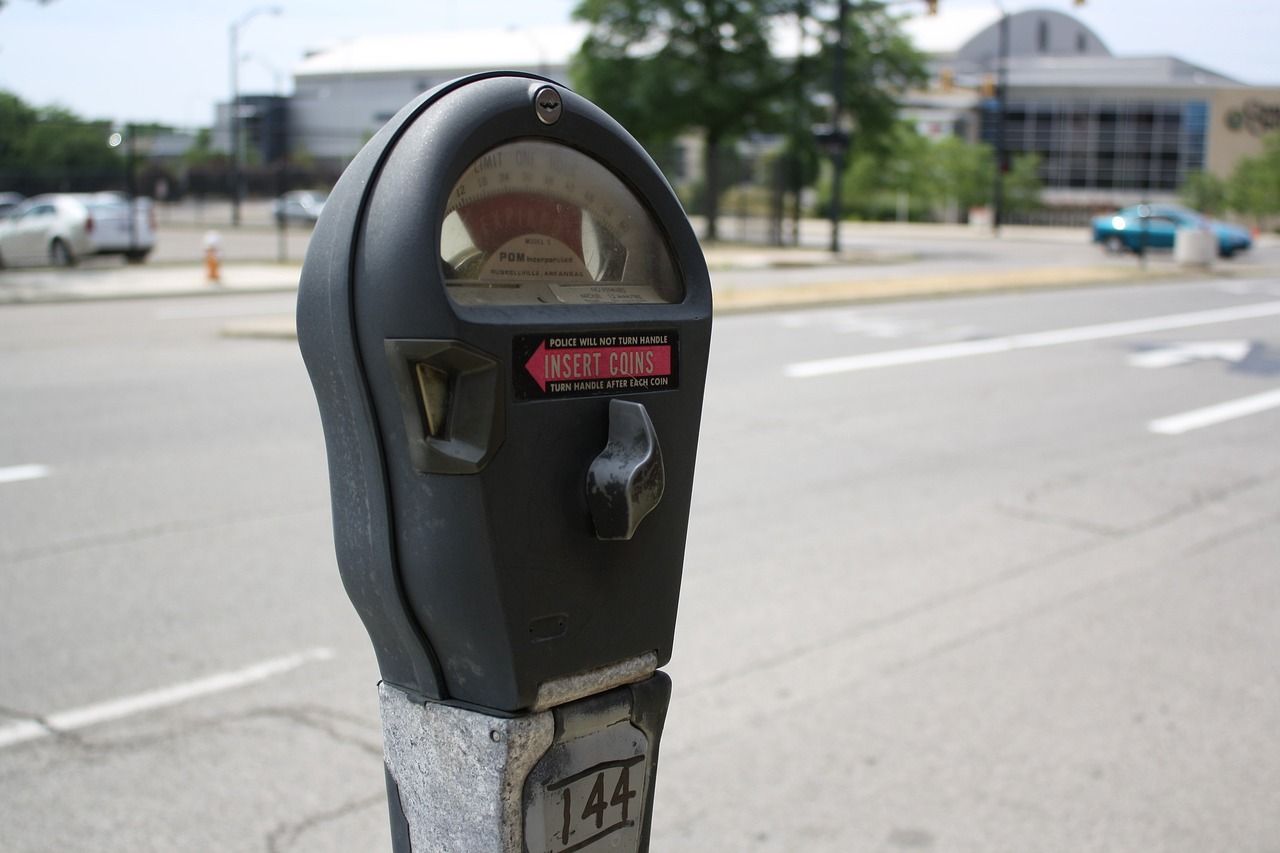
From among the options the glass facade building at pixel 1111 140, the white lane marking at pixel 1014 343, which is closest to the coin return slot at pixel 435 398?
the white lane marking at pixel 1014 343

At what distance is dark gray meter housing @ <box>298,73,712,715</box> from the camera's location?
4.48 ft

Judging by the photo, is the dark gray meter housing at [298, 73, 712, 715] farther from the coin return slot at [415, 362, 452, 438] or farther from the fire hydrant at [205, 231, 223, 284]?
the fire hydrant at [205, 231, 223, 284]

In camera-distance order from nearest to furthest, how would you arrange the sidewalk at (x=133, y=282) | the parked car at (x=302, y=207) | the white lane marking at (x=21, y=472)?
the white lane marking at (x=21, y=472) < the sidewalk at (x=133, y=282) < the parked car at (x=302, y=207)

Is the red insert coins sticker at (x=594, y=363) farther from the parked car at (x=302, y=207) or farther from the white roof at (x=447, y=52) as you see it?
the white roof at (x=447, y=52)

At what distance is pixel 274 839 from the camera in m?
3.41

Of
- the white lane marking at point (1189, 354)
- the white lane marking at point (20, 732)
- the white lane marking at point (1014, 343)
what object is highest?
the white lane marking at point (1014, 343)

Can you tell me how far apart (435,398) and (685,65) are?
3351 centimetres

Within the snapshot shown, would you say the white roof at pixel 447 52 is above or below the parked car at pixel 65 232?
above

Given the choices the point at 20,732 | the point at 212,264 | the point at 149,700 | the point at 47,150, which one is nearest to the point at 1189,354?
the point at 149,700

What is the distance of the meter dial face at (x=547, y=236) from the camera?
142cm

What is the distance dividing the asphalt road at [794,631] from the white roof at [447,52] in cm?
4983

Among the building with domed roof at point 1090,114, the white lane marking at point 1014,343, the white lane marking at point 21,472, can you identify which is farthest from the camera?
the building with domed roof at point 1090,114

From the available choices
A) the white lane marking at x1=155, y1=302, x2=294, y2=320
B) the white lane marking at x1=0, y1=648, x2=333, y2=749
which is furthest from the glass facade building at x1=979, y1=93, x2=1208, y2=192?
the white lane marking at x1=0, y1=648, x2=333, y2=749

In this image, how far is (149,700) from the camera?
4.25 metres
